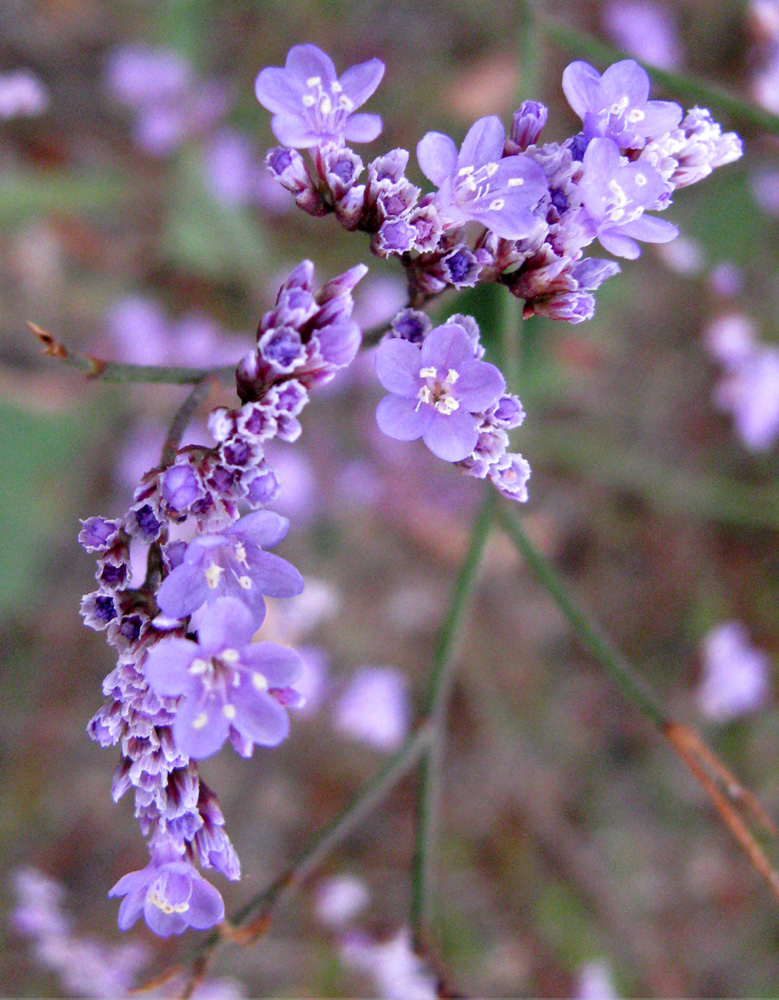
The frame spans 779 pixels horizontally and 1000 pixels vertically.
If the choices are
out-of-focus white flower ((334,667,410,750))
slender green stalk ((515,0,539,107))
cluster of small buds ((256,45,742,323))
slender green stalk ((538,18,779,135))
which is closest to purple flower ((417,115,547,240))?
cluster of small buds ((256,45,742,323))

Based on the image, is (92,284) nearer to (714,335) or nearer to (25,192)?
(25,192)

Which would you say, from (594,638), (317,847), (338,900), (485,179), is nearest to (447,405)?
(485,179)

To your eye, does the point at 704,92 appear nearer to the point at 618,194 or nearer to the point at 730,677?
the point at 618,194

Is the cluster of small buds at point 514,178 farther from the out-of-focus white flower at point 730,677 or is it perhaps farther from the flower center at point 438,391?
the out-of-focus white flower at point 730,677

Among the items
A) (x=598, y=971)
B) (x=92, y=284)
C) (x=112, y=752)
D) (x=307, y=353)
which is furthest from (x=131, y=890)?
(x=92, y=284)

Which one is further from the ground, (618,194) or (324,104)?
(324,104)

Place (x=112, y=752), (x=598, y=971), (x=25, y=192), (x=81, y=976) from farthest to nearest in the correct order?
1. (x=112, y=752)
2. (x=598, y=971)
3. (x=25, y=192)
4. (x=81, y=976)
